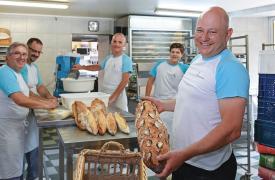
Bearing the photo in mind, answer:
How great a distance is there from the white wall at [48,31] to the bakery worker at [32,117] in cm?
253

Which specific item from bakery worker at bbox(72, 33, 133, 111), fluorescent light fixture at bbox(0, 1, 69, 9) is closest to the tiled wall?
fluorescent light fixture at bbox(0, 1, 69, 9)

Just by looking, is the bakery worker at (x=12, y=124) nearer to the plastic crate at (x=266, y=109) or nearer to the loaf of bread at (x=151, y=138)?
the loaf of bread at (x=151, y=138)

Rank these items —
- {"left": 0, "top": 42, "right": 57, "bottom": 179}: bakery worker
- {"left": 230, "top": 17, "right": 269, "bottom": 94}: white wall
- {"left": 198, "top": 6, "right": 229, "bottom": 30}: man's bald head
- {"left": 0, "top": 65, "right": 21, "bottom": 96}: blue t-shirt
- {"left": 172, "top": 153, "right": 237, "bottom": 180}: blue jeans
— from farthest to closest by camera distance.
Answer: {"left": 230, "top": 17, "right": 269, "bottom": 94}: white wall < {"left": 0, "top": 42, "right": 57, "bottom": 179}: bakery worker < {"left": 0, "top": 65, "right": 21, "bottom": 96}: blue t-shirt < {"left": 172, "top": 153, "right": 237, "bottom": 180}: blue jeans < {"left": 198, "top": 6, "right": 229, "bottom": 30}: man's bald head

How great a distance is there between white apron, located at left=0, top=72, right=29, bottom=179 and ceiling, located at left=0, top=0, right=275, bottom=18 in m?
2.29

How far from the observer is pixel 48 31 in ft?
19.2

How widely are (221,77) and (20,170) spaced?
2.09m

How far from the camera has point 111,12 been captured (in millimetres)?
5531

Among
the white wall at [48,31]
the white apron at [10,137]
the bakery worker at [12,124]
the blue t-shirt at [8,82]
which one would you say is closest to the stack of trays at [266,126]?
the bakery worker at [12,124]

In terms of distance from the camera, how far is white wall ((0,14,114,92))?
5.63 m

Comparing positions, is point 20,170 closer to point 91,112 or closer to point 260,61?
point 91,112

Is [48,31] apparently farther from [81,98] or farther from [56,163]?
[81,98]

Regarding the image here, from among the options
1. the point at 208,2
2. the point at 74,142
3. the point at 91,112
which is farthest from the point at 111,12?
the point at 74,142

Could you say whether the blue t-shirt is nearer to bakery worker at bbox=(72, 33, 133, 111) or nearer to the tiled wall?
bakery worker at bbox=(72, 33, 133, 111)

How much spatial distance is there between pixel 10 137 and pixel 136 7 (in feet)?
10.4
